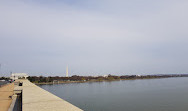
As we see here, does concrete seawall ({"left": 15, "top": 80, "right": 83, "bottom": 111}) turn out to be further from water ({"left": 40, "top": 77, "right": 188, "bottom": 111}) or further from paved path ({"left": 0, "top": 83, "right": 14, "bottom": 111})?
water ({"left": 40, "top": 77, "right": 188, "bottom": 111})

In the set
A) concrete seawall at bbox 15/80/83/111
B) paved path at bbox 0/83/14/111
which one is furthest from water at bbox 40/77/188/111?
concrete seawall at bbox 15/80/83/111

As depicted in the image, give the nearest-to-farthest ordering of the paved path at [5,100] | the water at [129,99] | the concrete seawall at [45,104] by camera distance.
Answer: the concrete seawall at [45,104] → the paved path at [5,100] → the water at [129,99]

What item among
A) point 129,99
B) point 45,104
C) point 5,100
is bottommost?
point 129,99

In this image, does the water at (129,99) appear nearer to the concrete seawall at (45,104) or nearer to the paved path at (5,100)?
the paved path at (5,100)

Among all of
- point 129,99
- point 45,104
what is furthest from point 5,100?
point 129,99

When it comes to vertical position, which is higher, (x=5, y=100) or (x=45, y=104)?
(x=45, y=104)

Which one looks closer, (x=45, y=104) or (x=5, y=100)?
(x=45, y=104)

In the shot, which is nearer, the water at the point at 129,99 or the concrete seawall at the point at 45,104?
the concrete seawall at the point at 45,104

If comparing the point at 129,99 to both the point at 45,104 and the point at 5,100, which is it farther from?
the point at 45,104

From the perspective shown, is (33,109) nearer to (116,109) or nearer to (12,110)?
(12,110)

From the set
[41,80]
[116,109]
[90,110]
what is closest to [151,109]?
[116,109]

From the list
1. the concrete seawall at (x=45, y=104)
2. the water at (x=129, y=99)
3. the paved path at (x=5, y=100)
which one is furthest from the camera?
the water at (x=129, y=99)

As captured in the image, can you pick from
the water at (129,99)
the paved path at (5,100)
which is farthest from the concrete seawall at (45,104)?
the water at (129,99)

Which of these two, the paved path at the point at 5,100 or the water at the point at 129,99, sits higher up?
the paved path at the point at 5,100
